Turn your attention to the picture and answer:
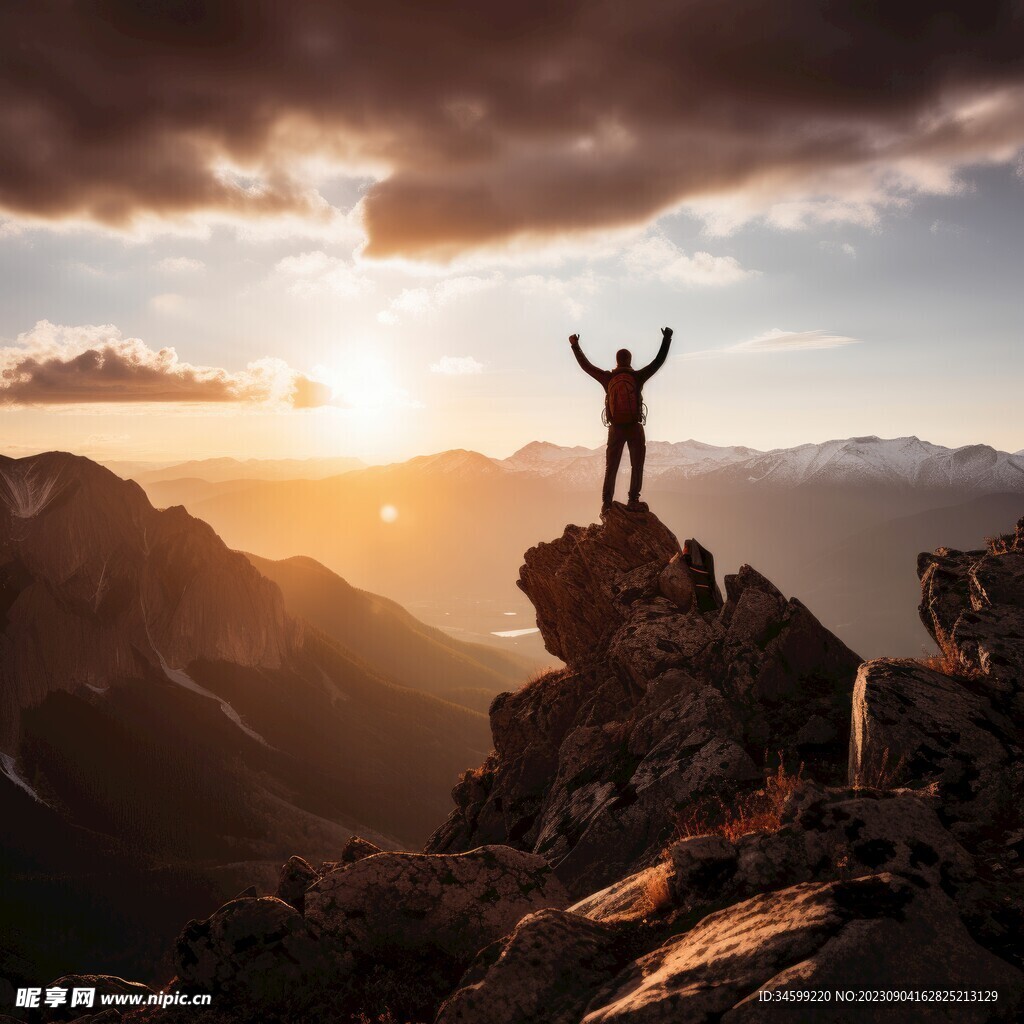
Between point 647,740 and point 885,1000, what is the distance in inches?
450

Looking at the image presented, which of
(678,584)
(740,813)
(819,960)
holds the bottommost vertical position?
(740,813)

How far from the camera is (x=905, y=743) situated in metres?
Answer: 10.9

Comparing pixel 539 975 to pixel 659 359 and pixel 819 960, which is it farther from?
pixel 659 359

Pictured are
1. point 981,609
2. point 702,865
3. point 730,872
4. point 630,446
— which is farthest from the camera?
point 630,446

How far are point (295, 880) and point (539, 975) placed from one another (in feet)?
25.6

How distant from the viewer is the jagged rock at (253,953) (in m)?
10.7

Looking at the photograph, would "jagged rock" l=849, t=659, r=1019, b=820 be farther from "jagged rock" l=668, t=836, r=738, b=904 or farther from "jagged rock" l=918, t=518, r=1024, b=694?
"jagged rock" l=668, t=836, r=738, b=904

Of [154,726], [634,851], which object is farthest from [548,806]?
[154,726]

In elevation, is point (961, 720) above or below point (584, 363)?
below

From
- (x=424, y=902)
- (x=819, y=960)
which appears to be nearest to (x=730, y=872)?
(x=819, y=960)

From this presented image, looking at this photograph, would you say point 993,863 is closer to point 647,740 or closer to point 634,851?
point 634,851

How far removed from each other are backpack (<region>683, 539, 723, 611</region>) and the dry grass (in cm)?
912

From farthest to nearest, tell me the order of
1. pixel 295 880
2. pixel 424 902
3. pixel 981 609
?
pixel 981 609
pixel 295 880
pixel 424 902

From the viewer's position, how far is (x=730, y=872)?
861cm
